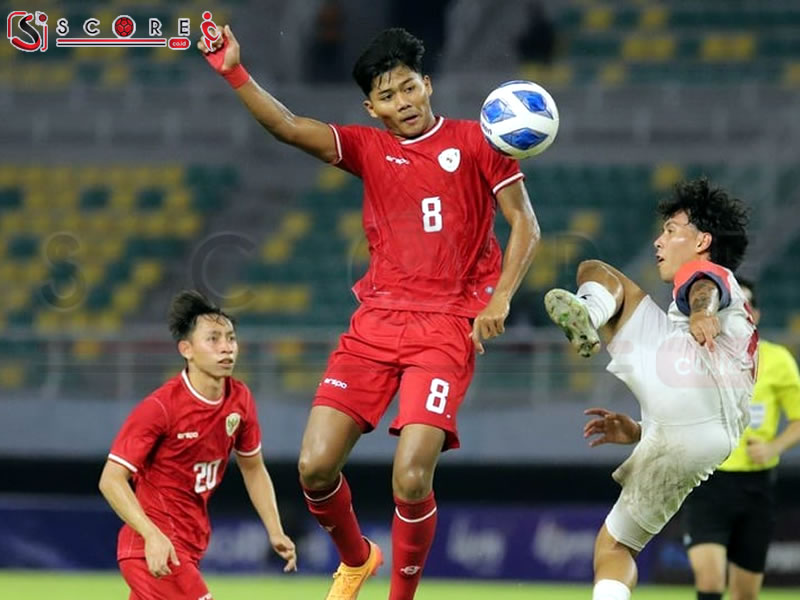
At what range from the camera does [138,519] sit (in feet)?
19.7

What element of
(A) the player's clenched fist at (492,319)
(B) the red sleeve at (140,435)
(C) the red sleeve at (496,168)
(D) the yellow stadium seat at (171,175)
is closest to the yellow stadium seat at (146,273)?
(D) the yellow stadium seat at (171,175)

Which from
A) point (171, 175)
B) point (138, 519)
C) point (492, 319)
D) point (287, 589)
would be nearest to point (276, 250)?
point (171, 175)

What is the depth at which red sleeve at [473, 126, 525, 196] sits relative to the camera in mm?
6254

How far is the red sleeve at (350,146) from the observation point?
6418 millimetres

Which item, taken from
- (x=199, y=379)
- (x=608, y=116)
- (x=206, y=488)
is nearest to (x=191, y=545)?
(x=206, y=488)

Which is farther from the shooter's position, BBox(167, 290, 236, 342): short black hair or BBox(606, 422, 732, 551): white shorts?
BBox(167, 290, 236, 342): short black hair

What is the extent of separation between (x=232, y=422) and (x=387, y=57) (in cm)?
164

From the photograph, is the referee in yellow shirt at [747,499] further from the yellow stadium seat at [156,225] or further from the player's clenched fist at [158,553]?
the yellow stadium seat at [156,225]

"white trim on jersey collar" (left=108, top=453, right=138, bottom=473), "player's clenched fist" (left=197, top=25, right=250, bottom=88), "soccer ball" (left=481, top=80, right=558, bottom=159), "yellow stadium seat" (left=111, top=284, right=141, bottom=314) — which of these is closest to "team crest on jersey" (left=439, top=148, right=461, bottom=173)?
"soccer ball" (left=481, top=80, right=558, bottom=159)

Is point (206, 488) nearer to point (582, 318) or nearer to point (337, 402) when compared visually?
point (337, 402)

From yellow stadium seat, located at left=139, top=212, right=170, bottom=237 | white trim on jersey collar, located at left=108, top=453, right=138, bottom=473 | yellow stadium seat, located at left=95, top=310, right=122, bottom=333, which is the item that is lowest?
white trim on jersey collar, located at left=108, top=453, right=138, bottom=473

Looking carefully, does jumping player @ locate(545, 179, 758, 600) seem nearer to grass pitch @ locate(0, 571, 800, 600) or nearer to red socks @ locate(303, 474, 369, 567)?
red socks @ locate(303, 474, 369, 567)

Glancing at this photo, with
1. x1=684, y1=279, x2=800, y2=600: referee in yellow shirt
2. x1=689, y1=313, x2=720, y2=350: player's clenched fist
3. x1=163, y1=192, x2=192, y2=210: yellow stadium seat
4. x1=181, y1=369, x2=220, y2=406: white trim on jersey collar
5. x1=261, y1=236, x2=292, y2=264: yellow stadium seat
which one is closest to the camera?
x1=689, y1=313, x2=720, y2=350: player's clenched fist

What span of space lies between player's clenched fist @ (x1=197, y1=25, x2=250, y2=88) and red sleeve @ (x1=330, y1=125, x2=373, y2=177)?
46cm
